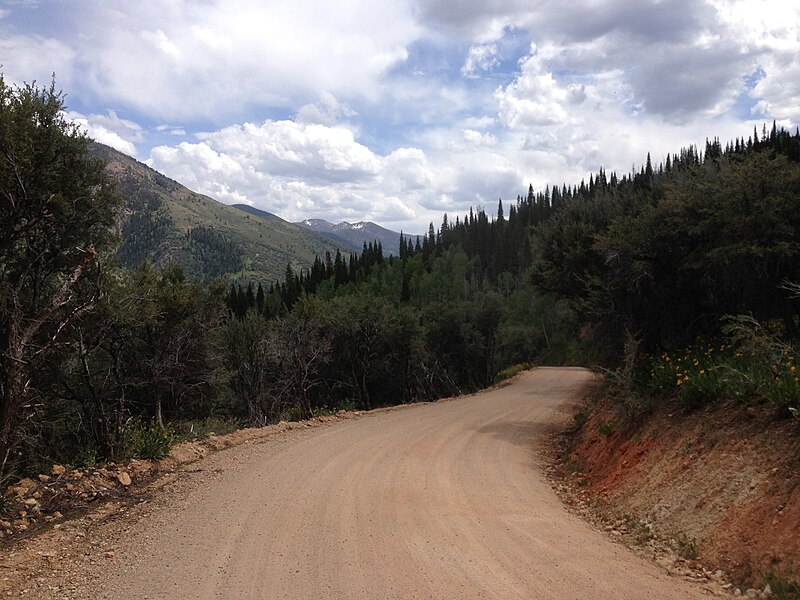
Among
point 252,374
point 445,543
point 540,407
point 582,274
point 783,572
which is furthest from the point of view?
point 252,374

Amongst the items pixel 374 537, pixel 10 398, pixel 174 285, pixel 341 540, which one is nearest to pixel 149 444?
pixel 10 398

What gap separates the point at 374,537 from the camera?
6.34 meters

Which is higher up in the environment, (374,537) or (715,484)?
(715,484)

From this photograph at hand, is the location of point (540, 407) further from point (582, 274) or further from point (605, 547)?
point (605, 547)

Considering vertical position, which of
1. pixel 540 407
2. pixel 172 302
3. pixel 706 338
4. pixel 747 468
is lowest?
pixel 540 407

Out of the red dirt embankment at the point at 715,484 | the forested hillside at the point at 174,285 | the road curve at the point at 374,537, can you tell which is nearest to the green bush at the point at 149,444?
the forested hillside at the point at 174,285

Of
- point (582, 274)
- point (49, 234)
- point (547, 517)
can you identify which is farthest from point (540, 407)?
point (49, 234)

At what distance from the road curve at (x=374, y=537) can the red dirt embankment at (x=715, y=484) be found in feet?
2.36

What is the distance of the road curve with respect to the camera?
16.6 feet

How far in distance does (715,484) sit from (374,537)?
4.17 meters

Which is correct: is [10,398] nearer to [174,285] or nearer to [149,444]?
[149,444]

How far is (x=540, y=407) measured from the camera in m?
20.5

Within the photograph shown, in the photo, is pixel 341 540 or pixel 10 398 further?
pixel 10 398

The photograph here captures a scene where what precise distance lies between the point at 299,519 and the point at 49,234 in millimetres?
6989
